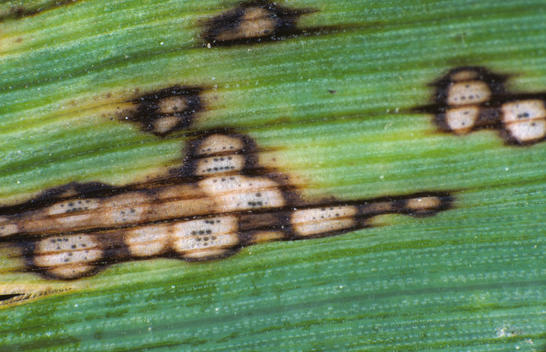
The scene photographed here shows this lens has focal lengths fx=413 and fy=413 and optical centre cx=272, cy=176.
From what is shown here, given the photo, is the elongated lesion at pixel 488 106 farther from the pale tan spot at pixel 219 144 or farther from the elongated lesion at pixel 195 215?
the pale tan spot at pixel 219 144

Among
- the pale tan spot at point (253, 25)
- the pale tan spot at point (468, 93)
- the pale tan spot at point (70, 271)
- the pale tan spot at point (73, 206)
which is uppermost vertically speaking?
the pale tan spot at point (253, 25)

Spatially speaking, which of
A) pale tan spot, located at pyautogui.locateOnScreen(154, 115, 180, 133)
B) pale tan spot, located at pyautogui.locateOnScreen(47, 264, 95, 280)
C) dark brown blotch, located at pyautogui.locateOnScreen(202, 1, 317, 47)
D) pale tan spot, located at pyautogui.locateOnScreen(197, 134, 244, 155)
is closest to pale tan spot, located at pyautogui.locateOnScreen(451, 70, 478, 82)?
dark brown blotch, located at pyautogui.locateOnScreen(202, 1, 317, 47)

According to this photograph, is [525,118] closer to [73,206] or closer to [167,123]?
[167,123]

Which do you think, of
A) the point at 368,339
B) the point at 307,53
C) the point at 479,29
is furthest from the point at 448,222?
the point at 307,53

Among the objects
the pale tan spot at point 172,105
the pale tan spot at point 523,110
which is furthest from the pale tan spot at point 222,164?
the pale tan spot at point 523,110

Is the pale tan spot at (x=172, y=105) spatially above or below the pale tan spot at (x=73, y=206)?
above

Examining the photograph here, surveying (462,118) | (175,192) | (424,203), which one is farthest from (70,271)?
(462,118)
